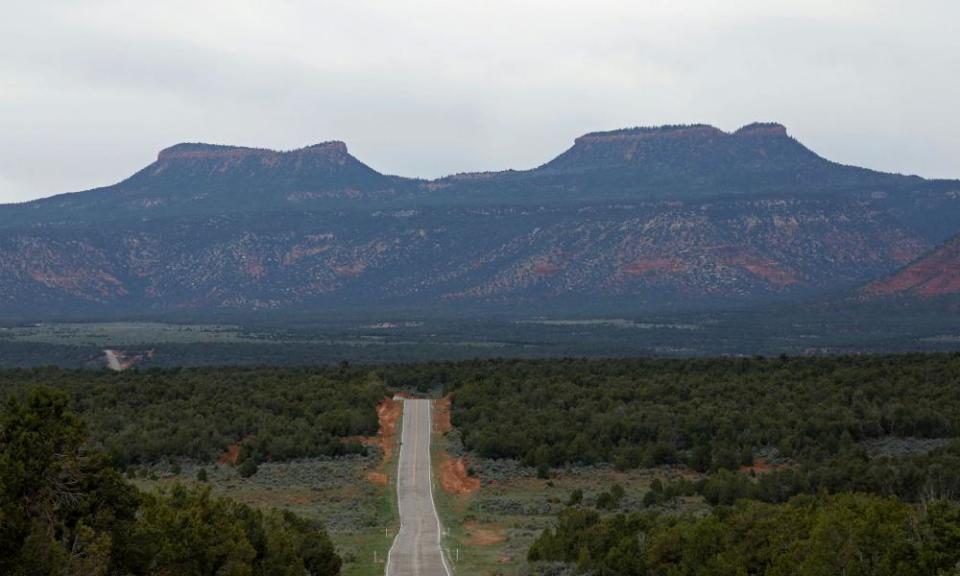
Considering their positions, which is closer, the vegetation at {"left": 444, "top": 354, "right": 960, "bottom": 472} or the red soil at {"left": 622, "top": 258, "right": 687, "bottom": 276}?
the vegetation at {"left": 444, "top": 354, "right": 960, "bottom": 472}

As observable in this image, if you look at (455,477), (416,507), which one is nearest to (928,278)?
(455,477)

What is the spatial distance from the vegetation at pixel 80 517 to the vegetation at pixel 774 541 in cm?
872

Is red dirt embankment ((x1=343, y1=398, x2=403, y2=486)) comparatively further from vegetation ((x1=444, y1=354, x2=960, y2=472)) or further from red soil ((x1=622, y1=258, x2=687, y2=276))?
red soil ((x1=622, y1=258, x2=687, y2=276))

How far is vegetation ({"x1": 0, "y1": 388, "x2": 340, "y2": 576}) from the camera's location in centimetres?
2408

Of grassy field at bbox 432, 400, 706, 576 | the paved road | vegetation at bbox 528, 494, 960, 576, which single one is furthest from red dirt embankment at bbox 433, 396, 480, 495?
vegetation at bbox 528, 494, 960, 576

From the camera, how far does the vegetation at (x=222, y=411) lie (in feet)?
187

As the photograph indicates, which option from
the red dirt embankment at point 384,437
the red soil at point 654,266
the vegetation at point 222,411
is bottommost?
the red dirt embankment at point 384,437

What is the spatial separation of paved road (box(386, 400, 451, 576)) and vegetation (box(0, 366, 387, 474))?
1986 millimetres

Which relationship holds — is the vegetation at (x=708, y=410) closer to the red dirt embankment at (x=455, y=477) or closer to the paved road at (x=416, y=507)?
the red dirt embankment at (x=455, y=477)

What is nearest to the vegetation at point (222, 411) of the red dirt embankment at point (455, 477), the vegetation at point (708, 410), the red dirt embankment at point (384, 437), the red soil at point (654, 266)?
the red dirt embankment at point (384, 437)

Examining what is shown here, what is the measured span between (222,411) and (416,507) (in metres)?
17.6

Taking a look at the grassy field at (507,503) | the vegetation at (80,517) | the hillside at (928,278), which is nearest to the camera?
the vegetation at (80,517)

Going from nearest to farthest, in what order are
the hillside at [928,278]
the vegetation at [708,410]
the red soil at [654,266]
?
the vegetation at [708,410]
the hillside at [928,278]
the red soil at [654,266]

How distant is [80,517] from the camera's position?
26.4 meters
